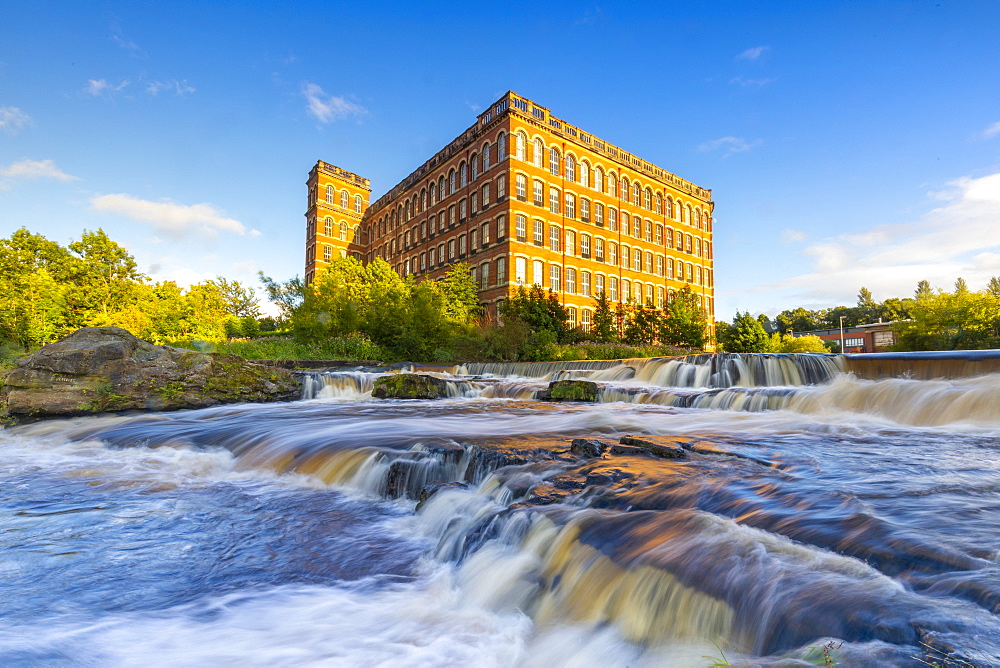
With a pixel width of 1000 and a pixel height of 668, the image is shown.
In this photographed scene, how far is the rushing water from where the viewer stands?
6.62ft

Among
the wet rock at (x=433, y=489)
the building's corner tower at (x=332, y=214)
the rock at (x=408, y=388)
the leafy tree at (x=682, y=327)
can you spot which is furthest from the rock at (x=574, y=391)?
the building's corner tower at (x=332, y=214)

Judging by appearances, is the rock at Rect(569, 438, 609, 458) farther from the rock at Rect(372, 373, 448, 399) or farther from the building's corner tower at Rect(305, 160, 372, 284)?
the building's corner tower at Rect(305, 160, 372, 284)

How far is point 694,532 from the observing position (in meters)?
2.68

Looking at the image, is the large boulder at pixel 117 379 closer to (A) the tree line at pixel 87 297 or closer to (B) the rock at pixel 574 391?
(B) the rock at pixel 574 391

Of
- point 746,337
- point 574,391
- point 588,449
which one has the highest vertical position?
point 746,337

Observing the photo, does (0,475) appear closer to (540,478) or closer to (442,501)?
(442,501)

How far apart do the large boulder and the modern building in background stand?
23371 mm

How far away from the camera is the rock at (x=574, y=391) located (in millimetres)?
10969

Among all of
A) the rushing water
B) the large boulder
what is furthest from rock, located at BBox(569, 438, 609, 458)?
the large boulder

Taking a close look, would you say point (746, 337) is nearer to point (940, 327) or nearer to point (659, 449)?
point (940, 327)

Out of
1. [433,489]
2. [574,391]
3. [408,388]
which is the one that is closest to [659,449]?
[433,489]

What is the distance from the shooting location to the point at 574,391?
11.0 m

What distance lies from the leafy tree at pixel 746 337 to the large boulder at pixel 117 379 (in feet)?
111

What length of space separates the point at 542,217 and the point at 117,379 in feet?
96.7
